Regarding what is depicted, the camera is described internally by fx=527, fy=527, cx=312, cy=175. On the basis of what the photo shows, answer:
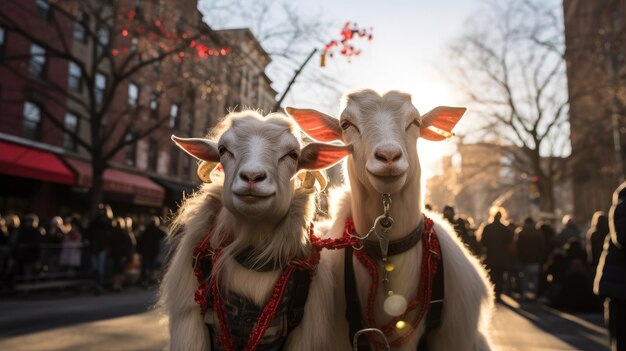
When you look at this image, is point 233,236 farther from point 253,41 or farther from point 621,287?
point 253,41

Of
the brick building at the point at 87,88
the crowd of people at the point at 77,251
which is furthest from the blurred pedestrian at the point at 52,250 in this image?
the brick building at the point at 87,88

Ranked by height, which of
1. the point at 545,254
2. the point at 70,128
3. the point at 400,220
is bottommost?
the point at 545,254

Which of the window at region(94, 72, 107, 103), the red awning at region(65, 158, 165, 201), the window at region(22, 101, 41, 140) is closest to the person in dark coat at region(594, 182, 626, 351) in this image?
the red awning at region(65, 158, 165, 201)

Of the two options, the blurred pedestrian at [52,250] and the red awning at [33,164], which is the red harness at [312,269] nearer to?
the blurred pedestrian at [52,250]

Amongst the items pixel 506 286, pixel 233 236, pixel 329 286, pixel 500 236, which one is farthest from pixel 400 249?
pixel 506 286

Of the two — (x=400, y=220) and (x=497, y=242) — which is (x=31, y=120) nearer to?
(x=497, y=242)

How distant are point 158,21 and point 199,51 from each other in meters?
1.68

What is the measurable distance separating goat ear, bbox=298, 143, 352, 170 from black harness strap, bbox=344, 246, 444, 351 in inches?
27.2

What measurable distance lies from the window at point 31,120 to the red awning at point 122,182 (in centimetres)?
160

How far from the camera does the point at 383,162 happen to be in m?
2.83

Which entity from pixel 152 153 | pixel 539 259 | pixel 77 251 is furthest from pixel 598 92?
pixel 77 251

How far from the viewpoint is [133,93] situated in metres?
26.9

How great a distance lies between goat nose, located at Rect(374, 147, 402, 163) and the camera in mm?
2814

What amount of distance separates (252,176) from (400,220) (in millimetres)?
966
